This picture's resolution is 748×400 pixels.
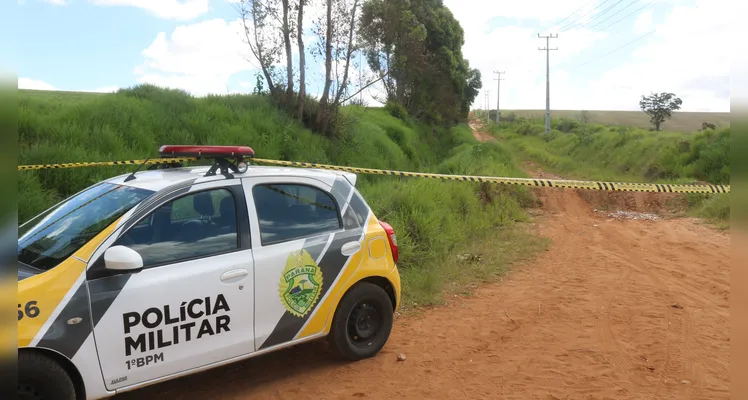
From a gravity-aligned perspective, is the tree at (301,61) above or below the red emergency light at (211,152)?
above

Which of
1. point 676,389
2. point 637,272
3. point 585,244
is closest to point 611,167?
point 585,244

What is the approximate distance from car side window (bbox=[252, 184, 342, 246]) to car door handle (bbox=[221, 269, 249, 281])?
292mm

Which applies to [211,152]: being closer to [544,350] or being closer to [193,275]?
[193,275]

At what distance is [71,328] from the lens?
3.04 metres

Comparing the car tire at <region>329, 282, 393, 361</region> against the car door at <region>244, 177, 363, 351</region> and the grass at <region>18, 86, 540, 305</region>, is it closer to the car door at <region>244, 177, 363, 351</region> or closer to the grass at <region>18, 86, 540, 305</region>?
the car door at <region>244, 177, 363, 351</region>

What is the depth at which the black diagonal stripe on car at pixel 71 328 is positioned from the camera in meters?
2.98

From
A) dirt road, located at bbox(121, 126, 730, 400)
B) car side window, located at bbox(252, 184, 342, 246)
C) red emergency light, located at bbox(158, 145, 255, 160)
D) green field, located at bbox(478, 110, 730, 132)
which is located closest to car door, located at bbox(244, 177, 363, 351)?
car side window, located at bbox(252, 184, 342, 246)

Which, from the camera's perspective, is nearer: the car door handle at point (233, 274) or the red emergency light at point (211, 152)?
the car door handle at point (233, 274)

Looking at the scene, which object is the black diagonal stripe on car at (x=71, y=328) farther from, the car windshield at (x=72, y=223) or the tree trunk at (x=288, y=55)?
the tree trunk at (x=288, y=55)

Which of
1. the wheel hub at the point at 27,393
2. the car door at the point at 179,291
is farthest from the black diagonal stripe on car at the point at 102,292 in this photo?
the wheel hub at the point at 27,393

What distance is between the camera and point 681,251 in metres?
9.05

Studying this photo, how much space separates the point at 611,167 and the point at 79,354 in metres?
26.5

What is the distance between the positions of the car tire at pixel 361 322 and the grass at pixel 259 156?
5.28 feet

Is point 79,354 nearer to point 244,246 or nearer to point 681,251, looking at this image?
point 244,246
